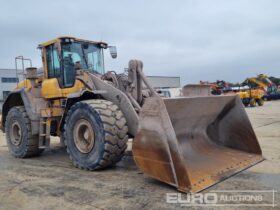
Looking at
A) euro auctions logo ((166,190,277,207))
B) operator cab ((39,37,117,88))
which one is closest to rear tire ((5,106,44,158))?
operator cab ((39,37,117,88))

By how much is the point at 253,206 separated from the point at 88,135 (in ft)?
9.54

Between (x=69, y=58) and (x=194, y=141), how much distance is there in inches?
120

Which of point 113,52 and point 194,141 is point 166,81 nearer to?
point 113,52

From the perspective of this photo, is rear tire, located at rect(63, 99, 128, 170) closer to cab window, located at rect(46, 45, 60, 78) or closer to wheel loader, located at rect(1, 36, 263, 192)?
wheel loader, located at rect(1, 36, 263, 192)

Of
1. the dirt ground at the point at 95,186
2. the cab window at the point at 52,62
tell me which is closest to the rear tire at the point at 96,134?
the dirt ground at the point at 95,186

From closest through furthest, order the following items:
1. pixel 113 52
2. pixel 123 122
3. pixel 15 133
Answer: pixel 123 122 < pixel 113 52 < pixel 15 133

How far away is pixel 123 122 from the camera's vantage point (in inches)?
191

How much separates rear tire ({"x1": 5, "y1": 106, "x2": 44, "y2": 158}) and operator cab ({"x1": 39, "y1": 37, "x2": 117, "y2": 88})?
1.08 metres

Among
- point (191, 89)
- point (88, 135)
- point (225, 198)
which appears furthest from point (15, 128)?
point (225, 198)

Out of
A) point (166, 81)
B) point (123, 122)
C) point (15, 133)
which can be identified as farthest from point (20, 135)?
point (166, 81)

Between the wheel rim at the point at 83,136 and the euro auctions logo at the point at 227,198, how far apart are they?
6.25ft

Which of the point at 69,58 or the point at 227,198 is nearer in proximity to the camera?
the point at 227,198

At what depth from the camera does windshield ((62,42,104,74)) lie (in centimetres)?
639

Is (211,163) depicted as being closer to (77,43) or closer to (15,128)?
(77,43)
